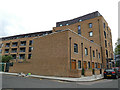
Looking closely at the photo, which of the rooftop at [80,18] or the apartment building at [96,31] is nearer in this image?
the apartment building at [96,31]

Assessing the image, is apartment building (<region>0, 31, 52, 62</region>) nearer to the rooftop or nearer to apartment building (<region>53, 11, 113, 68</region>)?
the rooftop

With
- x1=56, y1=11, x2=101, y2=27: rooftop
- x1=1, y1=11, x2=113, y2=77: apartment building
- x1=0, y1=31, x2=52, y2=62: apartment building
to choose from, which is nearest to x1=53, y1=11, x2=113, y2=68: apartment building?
x1=56, y1=11, x2=101, y2=27: rooftop

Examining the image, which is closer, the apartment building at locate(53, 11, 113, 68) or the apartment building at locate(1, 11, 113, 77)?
the apartment building at locate(1, 11, 113, 77)

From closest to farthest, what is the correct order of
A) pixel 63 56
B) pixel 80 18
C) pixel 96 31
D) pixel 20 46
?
pixel 63 56
pixel 96 31
pixel 80 18
pixel 20 46

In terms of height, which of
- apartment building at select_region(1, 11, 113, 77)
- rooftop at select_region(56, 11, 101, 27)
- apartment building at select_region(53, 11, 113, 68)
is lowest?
apartment building at select_region(1, 11, 113, 77)

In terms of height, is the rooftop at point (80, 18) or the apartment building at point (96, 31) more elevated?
the rooftop at point (80, 18)

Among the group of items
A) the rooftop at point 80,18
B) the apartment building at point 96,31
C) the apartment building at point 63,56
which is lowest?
the apartment building at point 63,56

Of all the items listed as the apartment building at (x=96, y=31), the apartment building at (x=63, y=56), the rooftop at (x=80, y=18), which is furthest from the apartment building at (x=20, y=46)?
the apartment building at (x=63, y=56)

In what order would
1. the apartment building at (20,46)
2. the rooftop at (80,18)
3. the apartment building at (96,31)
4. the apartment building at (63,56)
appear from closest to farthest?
the apartment building at (63,56) < the apartment building at (96,31) < the rooftop at (80,18) < the apartment building at (20,46)

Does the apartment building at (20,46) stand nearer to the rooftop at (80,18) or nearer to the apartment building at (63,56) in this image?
the rooftop at (80,18)

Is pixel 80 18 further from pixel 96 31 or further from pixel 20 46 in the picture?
pixel 20 46

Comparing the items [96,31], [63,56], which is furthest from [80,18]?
[63,56]

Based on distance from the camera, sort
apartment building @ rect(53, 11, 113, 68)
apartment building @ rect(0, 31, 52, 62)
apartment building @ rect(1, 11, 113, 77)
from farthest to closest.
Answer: apartment building @ rect(0, 31, 52, 62) → apartment building @ rect(53, 11, 113, 68) → apartment building @ rect(1, 11, 113, 77)

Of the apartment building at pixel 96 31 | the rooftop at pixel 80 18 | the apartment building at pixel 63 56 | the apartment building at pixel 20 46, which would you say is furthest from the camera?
the apartment building at pixel 20 46
